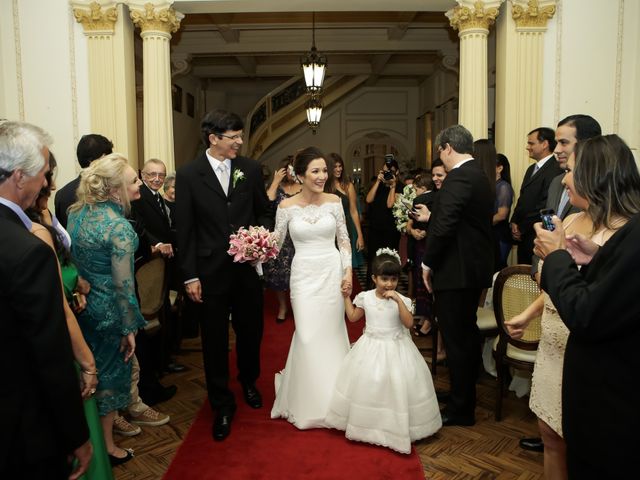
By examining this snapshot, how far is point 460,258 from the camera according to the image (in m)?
3.50

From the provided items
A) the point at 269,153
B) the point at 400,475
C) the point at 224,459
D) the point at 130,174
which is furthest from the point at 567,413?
the point at 269,153

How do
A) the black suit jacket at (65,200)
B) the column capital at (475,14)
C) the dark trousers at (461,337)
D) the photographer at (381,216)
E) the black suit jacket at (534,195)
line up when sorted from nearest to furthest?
the dark trousers at (461,337)
the black suit jacket at (65,200)
the black suit jacket at (534,195)
the column capital at (475,14)
the photographer at (381,216)

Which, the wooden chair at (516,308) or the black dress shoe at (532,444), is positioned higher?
the wooden chair at (516,308)

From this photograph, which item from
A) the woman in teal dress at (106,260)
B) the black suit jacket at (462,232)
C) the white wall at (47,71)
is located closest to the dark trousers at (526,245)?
the black suit jacket at (462,232)

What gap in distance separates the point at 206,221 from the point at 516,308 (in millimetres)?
2083

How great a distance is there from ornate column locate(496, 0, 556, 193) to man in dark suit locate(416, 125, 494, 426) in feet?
9.14

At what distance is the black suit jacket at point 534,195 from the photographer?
457 centimetres

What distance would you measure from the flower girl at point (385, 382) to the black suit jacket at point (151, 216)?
1900mm

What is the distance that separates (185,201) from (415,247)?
9.02 feet

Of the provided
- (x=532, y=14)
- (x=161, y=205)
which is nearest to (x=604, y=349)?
(x=161, y=205)

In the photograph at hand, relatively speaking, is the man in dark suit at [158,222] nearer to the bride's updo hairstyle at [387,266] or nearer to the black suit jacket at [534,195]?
the bride's updo hairstyle at [387,266]

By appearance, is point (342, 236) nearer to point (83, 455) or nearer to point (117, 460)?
point (117, 460)

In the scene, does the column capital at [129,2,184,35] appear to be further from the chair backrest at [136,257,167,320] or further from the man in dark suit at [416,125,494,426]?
the man in dark suit at [416,125,494,426]

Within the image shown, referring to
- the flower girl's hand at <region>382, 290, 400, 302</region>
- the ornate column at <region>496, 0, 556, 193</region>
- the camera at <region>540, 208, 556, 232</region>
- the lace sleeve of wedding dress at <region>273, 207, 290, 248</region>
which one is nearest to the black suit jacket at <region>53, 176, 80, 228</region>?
the lace sleeve of wedding dress at <region>273, 207, 290, 248</region>
